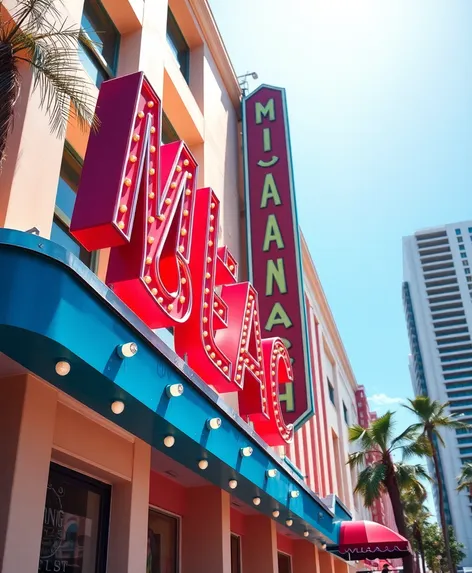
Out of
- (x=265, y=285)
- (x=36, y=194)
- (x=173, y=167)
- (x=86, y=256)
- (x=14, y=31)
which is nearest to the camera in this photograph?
(x=14, y=31)

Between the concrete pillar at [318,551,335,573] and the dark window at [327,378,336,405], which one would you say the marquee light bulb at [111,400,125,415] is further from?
the dark window at [327,378,336,405]

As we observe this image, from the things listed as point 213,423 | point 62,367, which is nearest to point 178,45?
point 213,423

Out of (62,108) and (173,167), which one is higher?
(173,167)

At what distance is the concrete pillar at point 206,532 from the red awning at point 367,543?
233 inches

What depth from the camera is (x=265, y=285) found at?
45.4 feet

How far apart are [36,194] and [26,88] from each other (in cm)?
125

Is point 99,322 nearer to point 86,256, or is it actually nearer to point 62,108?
point 62,108

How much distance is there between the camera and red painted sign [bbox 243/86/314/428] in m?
12.9

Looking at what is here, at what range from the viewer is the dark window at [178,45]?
13.5 metres

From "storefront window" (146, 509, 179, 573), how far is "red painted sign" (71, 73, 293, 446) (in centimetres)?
224

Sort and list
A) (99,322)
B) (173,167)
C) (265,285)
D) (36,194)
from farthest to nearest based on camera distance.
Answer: (265,285) < (173,167) < (36,194) < (99,322)

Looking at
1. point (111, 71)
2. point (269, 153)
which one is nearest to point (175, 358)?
point (111, 71)

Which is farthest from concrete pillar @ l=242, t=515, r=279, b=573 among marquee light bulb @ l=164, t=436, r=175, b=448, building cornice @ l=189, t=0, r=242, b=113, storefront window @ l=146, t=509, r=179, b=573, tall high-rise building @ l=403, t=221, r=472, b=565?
tall high-rise building @ l=403, t=221, r=472, b=565

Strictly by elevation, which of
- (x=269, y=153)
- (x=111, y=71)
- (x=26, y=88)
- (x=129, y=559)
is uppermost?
(x=269, y=153)
